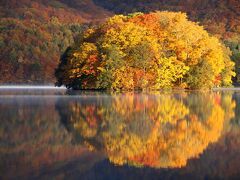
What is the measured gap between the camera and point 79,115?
67.6 feet

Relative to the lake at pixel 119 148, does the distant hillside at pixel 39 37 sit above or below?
above

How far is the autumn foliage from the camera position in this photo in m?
53.1

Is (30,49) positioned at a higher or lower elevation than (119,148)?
higher

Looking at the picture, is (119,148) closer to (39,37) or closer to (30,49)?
(30,49)

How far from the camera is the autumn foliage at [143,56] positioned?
53.1 meters

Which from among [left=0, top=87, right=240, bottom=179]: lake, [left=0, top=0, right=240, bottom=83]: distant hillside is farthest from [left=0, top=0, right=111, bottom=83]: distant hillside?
[left=0, top=87, right=240, bottom=179]: lake

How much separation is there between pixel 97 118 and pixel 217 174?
10601 millimetres

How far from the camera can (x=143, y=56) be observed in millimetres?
53000

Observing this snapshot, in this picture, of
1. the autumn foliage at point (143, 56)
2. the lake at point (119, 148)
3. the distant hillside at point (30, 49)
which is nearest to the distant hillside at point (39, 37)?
the distant hillside at point (30, 49)

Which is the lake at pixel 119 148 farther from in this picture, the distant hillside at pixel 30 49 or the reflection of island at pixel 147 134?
the distant hillside at pixel 30 49

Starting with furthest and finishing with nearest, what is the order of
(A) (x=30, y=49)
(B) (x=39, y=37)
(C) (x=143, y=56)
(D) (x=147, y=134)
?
(B) (x=39, y=37), (A) (x=30, y=49), (C) (x=143, y=56), (D) (x=147, y=134)

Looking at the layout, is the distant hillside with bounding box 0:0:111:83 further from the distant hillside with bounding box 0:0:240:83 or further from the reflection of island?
the reflection of island

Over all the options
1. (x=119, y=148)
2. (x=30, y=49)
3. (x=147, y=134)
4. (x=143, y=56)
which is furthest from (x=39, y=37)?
(x=119, y=148)

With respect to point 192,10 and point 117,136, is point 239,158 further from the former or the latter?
point 192,10
